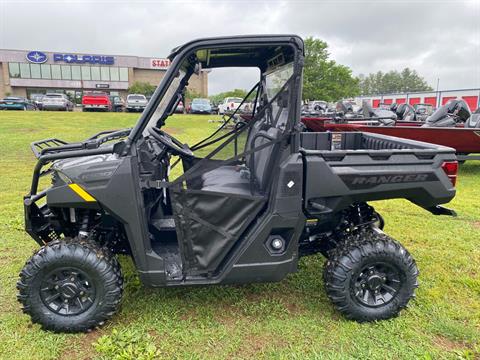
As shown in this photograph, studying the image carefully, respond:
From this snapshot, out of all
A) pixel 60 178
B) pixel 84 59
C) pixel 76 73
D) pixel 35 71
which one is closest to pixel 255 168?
pixel 60 178

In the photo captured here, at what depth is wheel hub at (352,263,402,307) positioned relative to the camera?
2.71 meters

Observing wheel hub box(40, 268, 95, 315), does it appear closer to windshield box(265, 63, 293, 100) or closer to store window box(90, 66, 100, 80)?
windshield box(265, 63, 293, 100)

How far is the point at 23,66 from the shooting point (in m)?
47.4

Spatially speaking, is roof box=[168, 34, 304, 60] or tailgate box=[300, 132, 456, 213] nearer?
roof box=[168, 34, 304, 60]

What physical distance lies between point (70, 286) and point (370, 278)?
211 cm

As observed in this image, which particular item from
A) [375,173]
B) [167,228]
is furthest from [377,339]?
[167,228]

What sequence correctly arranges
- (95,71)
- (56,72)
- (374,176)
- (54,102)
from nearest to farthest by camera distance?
1. (374,176)
2. (54,102)
3. (56,72)
4. (95,71)

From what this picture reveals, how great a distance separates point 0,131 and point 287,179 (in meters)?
14.1

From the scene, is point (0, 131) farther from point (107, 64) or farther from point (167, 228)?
point (107, 64)

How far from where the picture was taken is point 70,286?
2.49 m

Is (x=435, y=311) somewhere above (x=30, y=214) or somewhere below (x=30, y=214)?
below

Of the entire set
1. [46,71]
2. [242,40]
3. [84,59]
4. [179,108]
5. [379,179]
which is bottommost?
[379,179]

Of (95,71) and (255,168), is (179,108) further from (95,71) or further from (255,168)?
(95,71)

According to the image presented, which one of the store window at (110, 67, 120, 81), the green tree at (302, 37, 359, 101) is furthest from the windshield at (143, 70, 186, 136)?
the store window at (110, 67, 120, 81)
